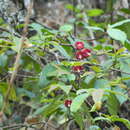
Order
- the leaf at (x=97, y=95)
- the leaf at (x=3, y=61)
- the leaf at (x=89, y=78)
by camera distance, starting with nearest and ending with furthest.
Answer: the leaf at (x=97, y=95)
the leaf at (x=89, y=78)
the leaf at (x=3, y=61)

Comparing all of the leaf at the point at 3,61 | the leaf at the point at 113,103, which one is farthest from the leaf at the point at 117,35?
the leaf at the point at 3,61

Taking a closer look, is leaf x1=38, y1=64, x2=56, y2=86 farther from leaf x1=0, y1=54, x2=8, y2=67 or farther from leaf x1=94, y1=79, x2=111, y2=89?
leaf x1=0, y1=54, x2=8, y2=67

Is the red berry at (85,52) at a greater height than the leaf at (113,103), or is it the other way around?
the red berry at (85,52)

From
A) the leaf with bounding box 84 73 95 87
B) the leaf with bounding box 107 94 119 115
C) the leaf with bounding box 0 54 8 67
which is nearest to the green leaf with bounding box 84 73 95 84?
the leaf with bounding box 84 73 95 87

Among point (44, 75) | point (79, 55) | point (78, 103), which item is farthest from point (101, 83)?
point (78, 103)

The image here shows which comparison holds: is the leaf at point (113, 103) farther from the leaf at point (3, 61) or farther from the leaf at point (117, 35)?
the leaf at point (3, 61)

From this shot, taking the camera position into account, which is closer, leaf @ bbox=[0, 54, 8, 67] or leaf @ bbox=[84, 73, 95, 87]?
leaf @ bbox=[84, 73, 95, 87]

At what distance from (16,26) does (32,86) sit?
0.35 metres

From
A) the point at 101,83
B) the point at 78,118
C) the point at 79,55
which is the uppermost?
the point at 79,55

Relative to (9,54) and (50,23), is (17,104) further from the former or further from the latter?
(50,23)

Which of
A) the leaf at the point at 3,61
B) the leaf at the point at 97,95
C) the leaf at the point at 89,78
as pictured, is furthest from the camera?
the leaf at the point at 3,61

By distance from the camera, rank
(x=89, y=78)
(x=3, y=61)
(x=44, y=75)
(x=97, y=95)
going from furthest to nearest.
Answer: (x=3, y=61) < (x=89, y=78) < (x=44, y=75) < (x=97, y=95)

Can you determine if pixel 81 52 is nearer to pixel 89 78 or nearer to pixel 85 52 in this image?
pixel 85 52

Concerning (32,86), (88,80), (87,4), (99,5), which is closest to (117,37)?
(88,80)
